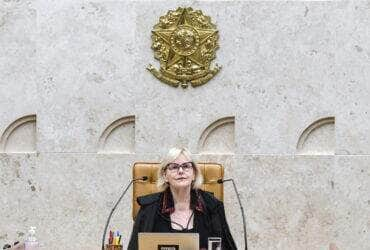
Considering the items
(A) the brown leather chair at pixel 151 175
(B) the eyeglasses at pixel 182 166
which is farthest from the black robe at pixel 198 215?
(A) the brown leather chair at pixel 151 175

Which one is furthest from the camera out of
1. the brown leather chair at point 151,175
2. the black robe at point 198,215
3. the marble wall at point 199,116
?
the marble wall at point 199,116

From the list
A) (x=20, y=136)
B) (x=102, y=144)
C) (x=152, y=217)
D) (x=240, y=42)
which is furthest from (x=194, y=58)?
(x=152, y=217)

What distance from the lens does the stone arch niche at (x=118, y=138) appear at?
712 centimetres

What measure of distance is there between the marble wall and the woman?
4.93ft

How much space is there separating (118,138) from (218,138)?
68 centimetres

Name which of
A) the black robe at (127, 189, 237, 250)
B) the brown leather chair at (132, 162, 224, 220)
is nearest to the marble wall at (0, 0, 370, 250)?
the brown leather chair at (132, 162, 224, 220)

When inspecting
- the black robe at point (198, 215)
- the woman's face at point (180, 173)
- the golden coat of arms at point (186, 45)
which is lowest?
the black robe at point (198, 215)

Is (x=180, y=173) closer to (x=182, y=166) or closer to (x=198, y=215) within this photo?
(x=182, y=166)

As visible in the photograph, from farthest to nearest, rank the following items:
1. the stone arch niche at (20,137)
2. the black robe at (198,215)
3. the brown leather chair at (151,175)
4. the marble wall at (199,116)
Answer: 1. the stone arch niche at (20,137)
2. the marble wall at (199,116)
3. the brown leather chair at (151,175)
4. the black robe at (198,215)

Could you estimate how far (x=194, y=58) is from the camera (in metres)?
7.02

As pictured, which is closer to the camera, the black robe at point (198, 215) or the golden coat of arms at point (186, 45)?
the black robe at point (198, 215)

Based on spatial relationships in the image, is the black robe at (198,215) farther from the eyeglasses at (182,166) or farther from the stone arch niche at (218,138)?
the stone arch niche at (218,138)

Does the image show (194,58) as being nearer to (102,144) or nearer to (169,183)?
(102,144)

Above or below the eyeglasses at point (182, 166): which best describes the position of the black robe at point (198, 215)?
below
